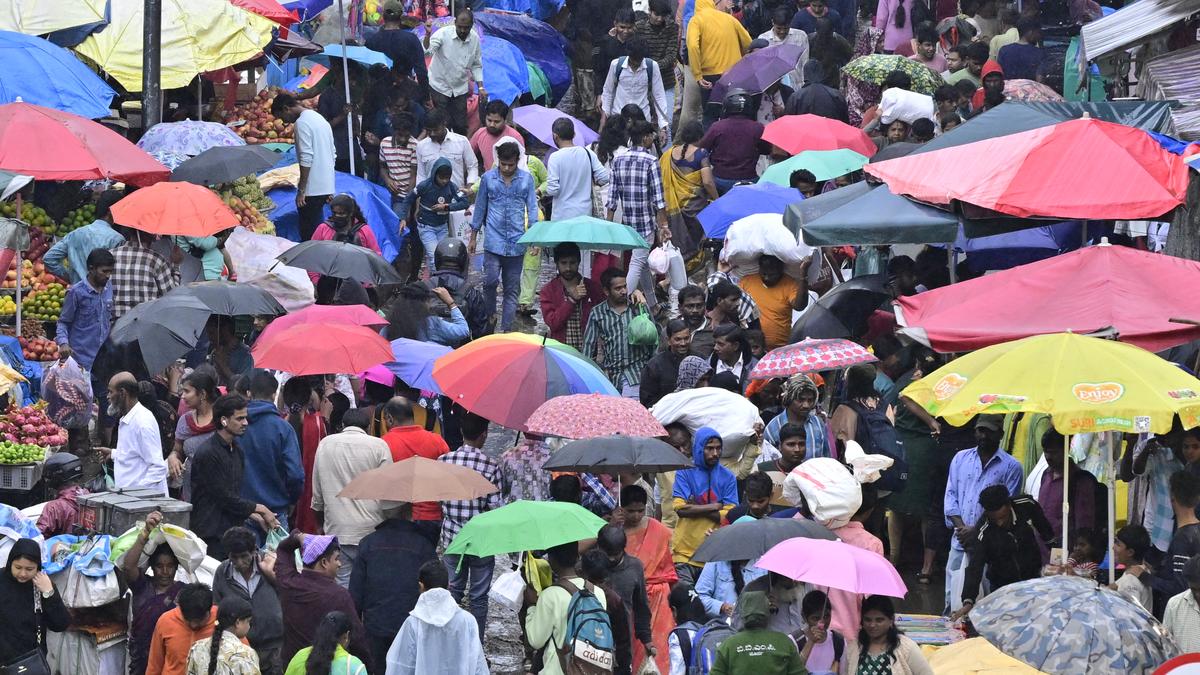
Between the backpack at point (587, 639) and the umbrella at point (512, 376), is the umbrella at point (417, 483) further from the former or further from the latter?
the backpack at point (587, 639)

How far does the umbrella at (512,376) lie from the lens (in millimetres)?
13312

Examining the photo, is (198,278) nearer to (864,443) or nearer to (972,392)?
(864,443)

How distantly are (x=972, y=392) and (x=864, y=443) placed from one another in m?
2.92

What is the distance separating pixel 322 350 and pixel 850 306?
3.96 meters

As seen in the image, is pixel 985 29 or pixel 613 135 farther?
pixel 985 29

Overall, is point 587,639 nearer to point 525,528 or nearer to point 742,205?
point 525,528

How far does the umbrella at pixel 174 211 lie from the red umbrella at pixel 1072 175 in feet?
17.3

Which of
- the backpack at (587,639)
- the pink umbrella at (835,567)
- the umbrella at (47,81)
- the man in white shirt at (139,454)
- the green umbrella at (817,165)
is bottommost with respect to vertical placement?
the backpack at (587,639)

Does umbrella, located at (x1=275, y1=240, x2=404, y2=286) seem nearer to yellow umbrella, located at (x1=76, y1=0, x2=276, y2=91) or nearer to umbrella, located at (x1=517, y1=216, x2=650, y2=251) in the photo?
umbrella, located at (x1=517, y1=216, x2=650, y2=251)

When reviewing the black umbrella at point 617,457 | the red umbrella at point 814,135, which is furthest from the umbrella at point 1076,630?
the red umbrella at point 814,135

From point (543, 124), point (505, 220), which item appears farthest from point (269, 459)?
point (543, 124)

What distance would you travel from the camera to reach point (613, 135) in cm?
2061

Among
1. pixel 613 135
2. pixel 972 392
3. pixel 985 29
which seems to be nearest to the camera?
pixel 972 392

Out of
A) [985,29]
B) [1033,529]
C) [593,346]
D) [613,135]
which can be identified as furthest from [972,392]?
[985,29]
